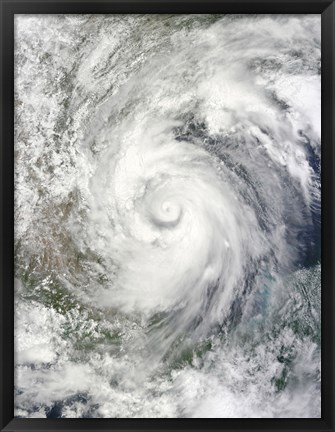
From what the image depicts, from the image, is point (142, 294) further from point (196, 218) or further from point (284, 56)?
point (284, 56)

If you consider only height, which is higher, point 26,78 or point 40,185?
point 26,78

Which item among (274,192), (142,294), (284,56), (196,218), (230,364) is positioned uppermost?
(284,56)

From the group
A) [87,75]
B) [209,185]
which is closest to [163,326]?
[209,185]

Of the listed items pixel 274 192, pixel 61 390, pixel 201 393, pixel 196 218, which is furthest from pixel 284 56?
pixel 61 390
